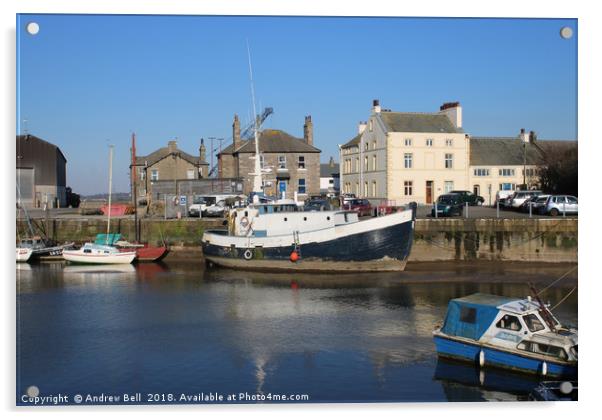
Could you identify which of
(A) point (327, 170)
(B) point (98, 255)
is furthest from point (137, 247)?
(A) point (327, 170)

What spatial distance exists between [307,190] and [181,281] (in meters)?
24.7

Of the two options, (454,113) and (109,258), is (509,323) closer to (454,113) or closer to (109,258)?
(109,258)

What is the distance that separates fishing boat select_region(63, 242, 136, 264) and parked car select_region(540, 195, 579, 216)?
60.6 feet

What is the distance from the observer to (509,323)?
13.1 metres

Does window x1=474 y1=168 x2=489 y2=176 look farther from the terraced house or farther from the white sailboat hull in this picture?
the white sailboat hull

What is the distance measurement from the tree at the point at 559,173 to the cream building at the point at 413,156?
19.8 feet

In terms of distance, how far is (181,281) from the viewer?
2409 cm

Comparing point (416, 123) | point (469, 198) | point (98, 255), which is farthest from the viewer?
point (416, 123)

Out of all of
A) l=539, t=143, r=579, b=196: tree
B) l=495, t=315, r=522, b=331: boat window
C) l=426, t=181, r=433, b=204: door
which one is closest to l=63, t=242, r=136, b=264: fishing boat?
l=539, t=143, r=579, b=196: tree

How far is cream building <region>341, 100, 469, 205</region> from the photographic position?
43312 mm

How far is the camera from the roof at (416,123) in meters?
44.2

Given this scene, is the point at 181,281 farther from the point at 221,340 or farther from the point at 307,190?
the point at 307,190

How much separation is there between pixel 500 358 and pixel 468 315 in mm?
1090

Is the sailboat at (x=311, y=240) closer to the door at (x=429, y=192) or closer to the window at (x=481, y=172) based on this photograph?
the door at (x=429, y=192)
